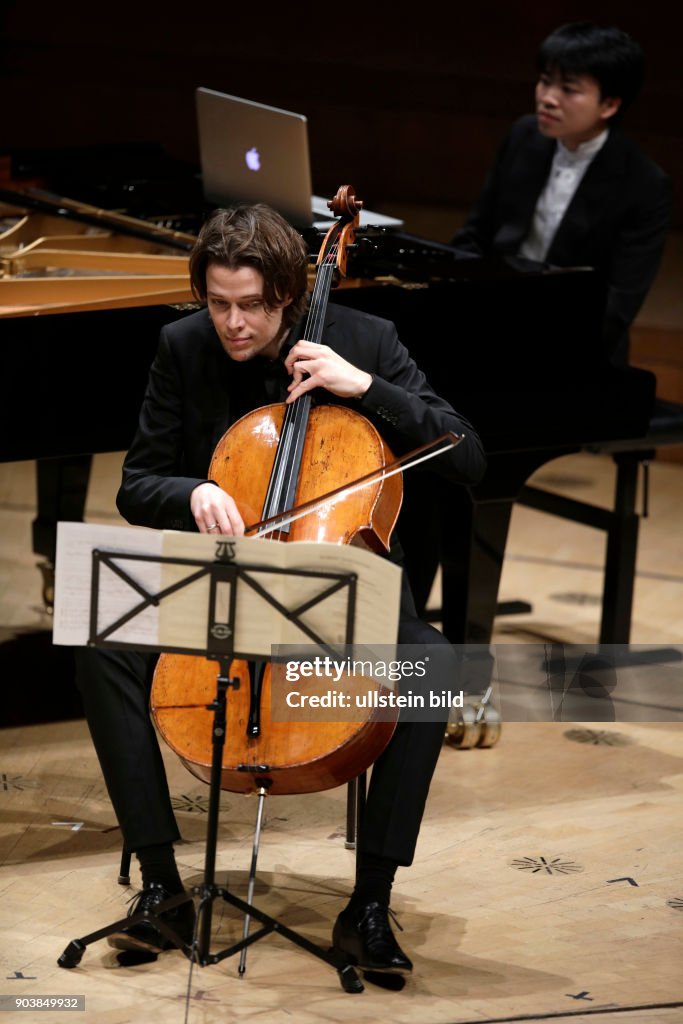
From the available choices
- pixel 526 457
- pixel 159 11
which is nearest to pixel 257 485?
pixel 526 457

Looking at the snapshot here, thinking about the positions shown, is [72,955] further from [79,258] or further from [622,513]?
[622,513]

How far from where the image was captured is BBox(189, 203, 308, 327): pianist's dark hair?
98.9 inches

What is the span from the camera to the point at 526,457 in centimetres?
340

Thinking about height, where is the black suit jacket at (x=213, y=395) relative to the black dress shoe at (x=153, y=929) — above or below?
above

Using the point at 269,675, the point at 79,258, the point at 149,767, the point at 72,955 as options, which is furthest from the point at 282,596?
the point at 79,258

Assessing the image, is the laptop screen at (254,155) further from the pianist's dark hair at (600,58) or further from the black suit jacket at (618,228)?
the pianist's dark hair at (600,58)

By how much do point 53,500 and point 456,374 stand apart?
1.21m

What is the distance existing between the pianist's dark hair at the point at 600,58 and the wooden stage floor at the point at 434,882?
158cm

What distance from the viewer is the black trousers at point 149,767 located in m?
2.49

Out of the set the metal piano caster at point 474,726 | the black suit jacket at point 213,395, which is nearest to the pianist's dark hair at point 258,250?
the black suit jacket at point 213,395

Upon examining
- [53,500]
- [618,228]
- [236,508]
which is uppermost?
[618,228]

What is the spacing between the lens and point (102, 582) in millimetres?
2150

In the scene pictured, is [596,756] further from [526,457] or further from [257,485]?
[257,485]

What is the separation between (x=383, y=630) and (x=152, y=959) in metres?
0.77
